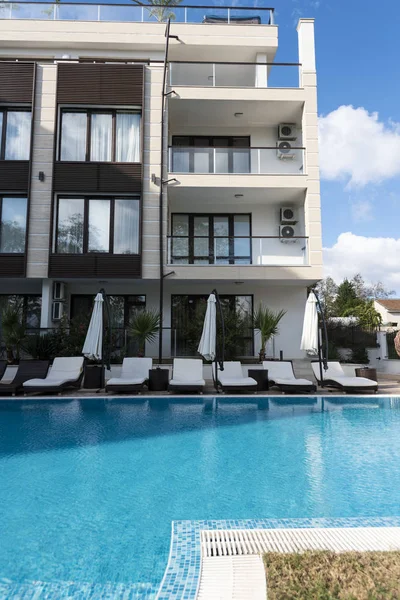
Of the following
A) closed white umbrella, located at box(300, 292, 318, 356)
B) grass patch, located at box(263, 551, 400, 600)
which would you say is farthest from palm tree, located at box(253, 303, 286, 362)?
grass patch, located at box(263, 551, 400, 600)

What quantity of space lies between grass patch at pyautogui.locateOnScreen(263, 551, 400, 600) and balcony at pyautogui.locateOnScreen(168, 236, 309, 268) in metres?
12.1

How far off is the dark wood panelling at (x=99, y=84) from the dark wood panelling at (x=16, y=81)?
110 cm

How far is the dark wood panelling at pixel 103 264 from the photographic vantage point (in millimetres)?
14227

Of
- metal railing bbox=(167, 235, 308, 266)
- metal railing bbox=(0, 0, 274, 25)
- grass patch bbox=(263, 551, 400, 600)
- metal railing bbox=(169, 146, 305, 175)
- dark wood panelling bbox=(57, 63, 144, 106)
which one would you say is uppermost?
metal railing bbox=(0, 0, 274, 25)

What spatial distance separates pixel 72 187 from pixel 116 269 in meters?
3.48

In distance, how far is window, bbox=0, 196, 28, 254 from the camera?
14422 mm

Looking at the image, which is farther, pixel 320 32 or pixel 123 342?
pixel 320 32

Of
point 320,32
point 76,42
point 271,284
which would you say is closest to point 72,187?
point 76,42

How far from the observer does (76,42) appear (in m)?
16.5

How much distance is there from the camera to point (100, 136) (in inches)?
591

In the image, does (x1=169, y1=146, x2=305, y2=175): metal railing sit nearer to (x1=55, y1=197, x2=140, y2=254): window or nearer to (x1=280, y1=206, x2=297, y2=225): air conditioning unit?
(x1=280, y1=206, x2=297, y2=225): air conditioning unit

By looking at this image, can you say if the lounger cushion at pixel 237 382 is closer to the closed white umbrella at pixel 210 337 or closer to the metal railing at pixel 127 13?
the closed white umbrella at pixel 210 337

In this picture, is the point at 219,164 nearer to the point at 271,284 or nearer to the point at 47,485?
the point at 271,284

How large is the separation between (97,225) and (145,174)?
2.63 metres
